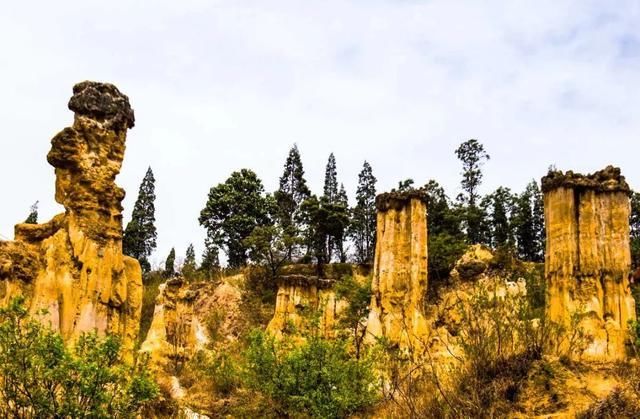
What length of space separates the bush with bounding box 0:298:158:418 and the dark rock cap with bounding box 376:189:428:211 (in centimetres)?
1545

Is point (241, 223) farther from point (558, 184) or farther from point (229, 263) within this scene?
point (558, 184)

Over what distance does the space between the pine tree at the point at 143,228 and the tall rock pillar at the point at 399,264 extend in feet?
97.4

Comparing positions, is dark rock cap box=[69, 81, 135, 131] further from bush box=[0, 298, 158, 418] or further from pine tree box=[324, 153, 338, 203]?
pine tree box=[324, 153, 338, 203]

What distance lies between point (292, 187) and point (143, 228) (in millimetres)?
13003

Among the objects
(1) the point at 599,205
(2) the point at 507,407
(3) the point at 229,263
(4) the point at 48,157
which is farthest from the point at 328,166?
(2) the point at 507,407

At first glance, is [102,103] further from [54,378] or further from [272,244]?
[272,244]

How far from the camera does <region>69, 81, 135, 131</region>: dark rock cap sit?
13008 millimetres

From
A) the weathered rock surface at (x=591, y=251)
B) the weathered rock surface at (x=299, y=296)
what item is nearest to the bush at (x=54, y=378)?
the weathered rock surface at (x=591, y=251)

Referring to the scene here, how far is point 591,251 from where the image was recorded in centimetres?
1656

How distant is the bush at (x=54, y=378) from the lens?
772 centimetres

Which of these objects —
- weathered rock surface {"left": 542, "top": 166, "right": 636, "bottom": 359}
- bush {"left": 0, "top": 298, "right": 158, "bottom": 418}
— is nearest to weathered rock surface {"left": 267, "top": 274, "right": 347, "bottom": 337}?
weathered rock surface {"left": 542, "top": 166, "right": 636, "bottom": 359}

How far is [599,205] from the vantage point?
1698 cm

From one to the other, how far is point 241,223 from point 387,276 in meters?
23.6

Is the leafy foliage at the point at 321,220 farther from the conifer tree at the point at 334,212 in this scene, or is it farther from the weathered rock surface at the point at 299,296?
the weathered rock surface at the point at 299,296
